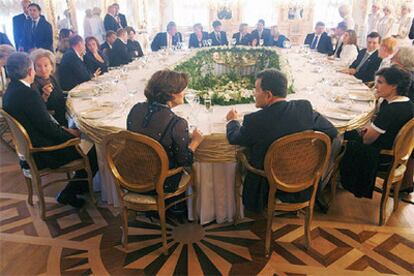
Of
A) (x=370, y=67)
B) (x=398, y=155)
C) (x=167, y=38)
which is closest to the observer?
(x=398, y=155)

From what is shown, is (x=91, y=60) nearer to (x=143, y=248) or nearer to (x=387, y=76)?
(x=143, y=248)

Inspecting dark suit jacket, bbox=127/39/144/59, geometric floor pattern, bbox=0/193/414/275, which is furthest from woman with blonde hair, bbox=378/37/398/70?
dark suit jacket, bbox=127/39/144/59

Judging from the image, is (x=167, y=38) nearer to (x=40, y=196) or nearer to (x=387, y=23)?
(x=387, y=23)

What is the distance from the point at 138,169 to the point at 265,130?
78 cm

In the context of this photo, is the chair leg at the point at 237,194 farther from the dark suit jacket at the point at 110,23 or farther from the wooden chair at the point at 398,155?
the dark suit jacket at the point at 110,23

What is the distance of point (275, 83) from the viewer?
207 cm

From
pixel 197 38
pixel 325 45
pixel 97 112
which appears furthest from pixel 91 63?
pixel 325 45

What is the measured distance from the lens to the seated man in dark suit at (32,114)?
8.11ft

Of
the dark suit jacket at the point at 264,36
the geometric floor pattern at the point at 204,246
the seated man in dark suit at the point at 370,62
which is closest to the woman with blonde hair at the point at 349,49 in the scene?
the seated man in dark suit at the point at 370,62

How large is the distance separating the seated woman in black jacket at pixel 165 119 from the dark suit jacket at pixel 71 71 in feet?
8.65

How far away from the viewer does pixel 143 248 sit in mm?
2422

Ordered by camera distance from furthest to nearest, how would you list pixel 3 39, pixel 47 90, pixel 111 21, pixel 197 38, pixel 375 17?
pixel 375 17, pixel 197 38, pixel 111 21, pixel 3 39, pixel 47 90

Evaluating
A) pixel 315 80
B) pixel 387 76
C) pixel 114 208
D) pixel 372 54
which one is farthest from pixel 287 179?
pixel 372 54

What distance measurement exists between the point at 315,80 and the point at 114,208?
2.66 m
